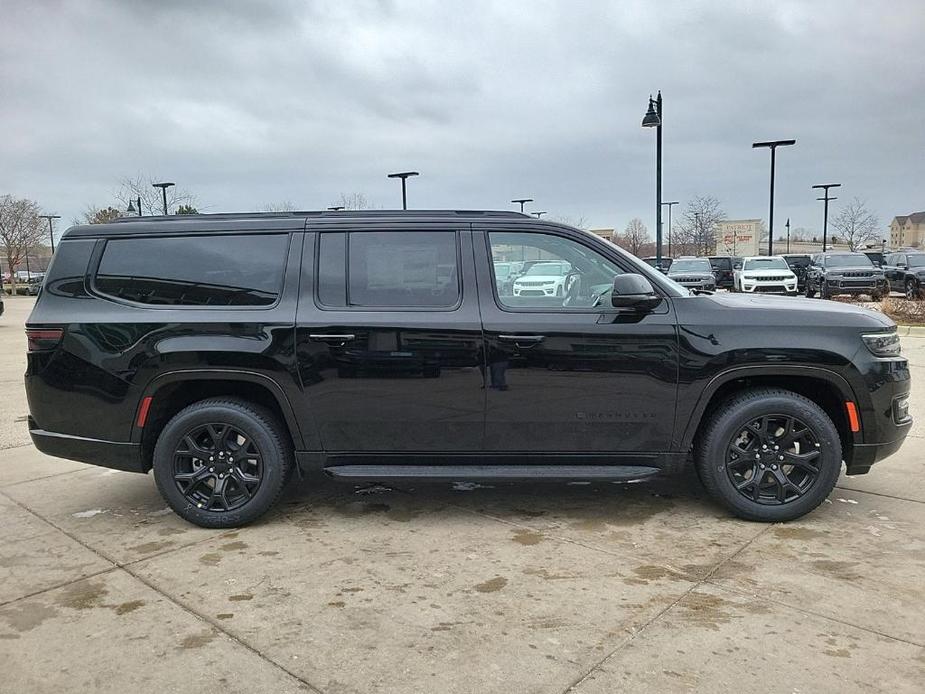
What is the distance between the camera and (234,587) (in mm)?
3500

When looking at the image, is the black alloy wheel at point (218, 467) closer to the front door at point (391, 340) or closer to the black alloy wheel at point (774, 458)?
the front door at point (391, 340)

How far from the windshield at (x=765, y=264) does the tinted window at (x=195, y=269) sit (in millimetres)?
23658

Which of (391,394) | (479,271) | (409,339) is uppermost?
(479,271)

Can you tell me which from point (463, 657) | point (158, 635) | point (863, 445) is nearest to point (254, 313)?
point (158, 635)

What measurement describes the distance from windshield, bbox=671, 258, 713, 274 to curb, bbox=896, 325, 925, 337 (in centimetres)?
1189

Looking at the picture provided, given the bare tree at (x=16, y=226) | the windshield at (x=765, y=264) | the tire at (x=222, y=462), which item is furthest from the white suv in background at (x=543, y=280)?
the bare tree at (x=16, y=226)

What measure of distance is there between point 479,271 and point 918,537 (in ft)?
9.57

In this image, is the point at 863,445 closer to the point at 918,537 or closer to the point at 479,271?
the point at 918,537

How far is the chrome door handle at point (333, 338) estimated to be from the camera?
160 inches

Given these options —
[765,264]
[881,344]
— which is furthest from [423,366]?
[765,264]

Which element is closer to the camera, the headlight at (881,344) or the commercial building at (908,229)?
the headlight at (881,344)

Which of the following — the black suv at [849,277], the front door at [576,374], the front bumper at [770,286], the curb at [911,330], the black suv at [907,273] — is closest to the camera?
the front door at [576,374]

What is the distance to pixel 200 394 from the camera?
14.4 feet

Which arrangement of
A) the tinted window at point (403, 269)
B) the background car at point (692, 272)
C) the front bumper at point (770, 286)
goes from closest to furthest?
the tinted window at point (403, 269)
the front bumper at point (770, 286)
the background car at point (692, 272)
